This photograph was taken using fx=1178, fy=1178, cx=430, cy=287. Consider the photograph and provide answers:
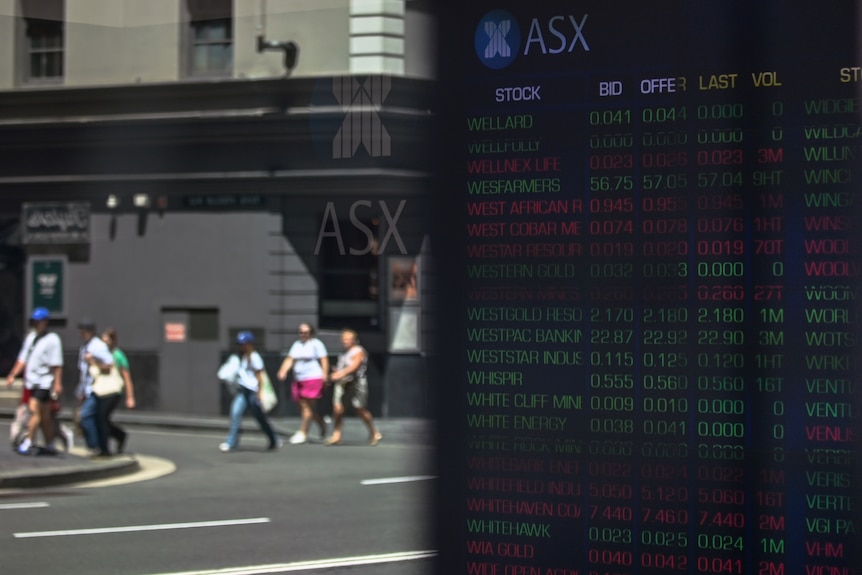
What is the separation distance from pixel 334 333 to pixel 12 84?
5349mm

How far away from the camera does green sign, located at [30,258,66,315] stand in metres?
16.5

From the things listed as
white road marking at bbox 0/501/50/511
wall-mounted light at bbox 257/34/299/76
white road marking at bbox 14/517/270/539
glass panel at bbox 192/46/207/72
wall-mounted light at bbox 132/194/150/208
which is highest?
glass panel at bbox 192/46/207/72

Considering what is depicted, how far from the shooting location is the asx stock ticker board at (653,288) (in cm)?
221

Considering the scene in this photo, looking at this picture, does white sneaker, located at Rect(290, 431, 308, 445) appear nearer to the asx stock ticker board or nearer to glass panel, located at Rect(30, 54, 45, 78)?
glass panel, located at Rect(30, 54, 45, 78)

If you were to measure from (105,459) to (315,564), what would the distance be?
553 cm

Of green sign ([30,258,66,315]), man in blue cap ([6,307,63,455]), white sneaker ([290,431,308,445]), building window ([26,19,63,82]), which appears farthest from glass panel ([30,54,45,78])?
green sign ([30,258,66,315])

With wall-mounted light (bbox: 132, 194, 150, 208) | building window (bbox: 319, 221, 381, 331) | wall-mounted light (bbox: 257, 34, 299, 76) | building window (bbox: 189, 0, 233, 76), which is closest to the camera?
wall-mounted light (bbox: 257, 34, 299, 76)

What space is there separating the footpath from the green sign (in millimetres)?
1545

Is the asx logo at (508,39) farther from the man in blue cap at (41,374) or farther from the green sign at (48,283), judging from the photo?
the green sign at (48,283)

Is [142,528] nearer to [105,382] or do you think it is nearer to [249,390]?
[105,382]

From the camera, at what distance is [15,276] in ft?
57.7

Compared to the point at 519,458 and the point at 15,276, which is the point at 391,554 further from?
the point at 15,276

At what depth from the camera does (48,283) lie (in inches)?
667

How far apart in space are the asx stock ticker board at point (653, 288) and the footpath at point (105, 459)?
5.14 meters
